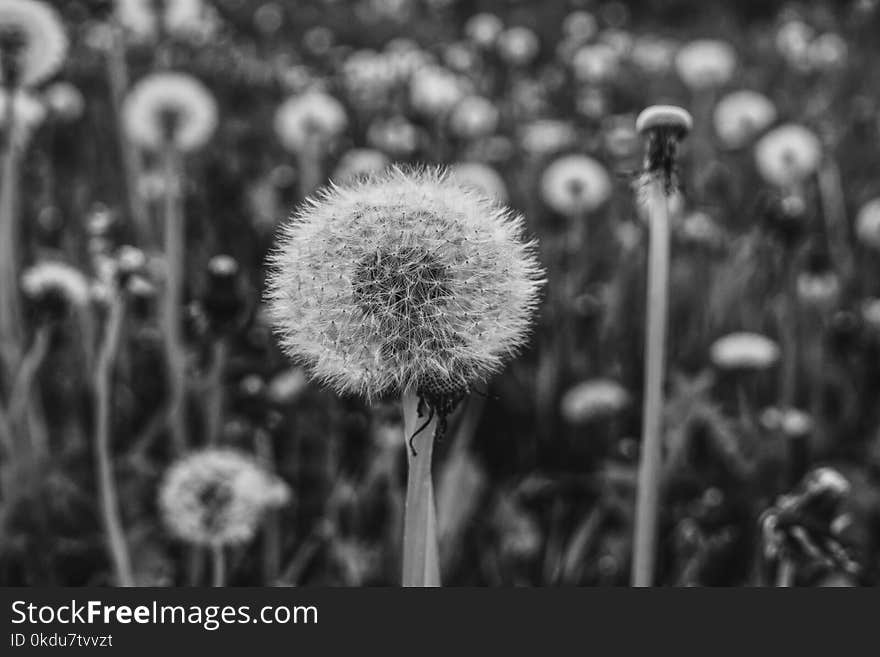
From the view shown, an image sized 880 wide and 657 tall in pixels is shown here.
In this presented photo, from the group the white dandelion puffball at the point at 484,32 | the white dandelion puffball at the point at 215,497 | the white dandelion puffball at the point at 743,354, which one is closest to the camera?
the white dandelion puffball at the point at 215,497

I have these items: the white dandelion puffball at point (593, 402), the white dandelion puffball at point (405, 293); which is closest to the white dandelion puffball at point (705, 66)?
the white dandelion puffball at point (593, 402)

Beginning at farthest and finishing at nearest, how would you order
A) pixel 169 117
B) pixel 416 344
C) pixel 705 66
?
pixel 705 66
pixel 169 117
pixel 416 344

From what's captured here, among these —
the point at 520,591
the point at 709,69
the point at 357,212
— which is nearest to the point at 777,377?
the point at 520,591

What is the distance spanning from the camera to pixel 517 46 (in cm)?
427

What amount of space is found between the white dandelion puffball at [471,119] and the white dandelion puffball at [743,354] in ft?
5.46

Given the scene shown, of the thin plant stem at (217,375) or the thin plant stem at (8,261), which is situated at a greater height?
the thin plant stem at (8,261)

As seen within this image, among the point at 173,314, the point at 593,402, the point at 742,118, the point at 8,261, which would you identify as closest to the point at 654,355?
the point at 593,402

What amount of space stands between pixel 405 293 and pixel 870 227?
1959 mm

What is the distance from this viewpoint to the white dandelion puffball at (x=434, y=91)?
3.19 meters

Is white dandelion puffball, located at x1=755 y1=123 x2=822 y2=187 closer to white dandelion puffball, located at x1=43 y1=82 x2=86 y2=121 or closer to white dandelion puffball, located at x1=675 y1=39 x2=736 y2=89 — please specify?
white dandelion puffball, located at x1=675 y1=39 x2=736 y2=89

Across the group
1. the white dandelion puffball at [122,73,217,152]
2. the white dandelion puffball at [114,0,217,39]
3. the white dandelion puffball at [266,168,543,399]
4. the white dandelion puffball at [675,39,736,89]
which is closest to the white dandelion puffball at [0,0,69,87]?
the white dandelion puffball at [122,73,217,152]

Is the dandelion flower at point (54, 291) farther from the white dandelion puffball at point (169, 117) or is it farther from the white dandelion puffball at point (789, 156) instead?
the white dandelion puffball at point (789, 156)

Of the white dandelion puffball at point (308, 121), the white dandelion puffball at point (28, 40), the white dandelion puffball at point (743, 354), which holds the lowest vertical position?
the white dandelion puffball at point (743, 354)

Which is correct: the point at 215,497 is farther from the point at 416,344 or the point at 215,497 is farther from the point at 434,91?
the point at 434,91
